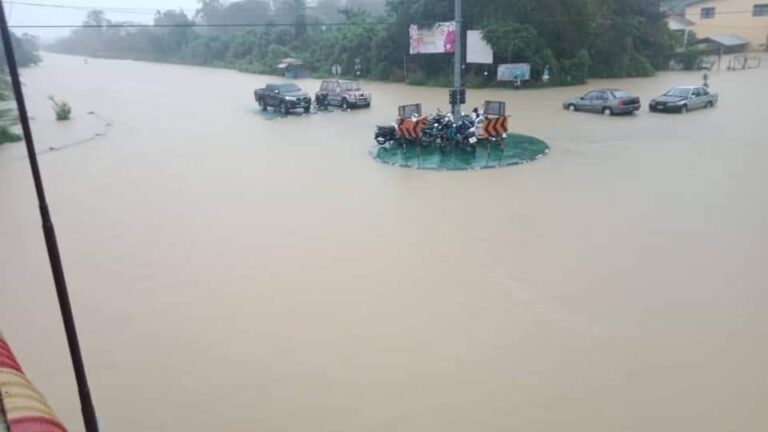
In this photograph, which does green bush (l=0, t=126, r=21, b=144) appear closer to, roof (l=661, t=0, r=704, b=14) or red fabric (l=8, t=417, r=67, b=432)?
red fabric (l=8, t=417, r=67, b=432)

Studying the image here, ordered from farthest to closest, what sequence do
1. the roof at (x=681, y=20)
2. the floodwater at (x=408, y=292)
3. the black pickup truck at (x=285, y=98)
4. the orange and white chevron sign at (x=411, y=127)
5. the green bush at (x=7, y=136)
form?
the roof at (x=681, y=20)
the black pickup truck at (x=285, y=98)
the green bush at (x=7, y=136)
the orange and white chevron sign at (x=411, y=127)
the floodwater at (x=408, y=292)

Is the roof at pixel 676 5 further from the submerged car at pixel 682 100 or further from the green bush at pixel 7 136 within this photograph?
the green bush at pixel 7 136

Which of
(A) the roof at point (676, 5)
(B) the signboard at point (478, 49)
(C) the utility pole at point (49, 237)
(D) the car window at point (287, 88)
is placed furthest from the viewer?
(A) the roof at point (676, 5)

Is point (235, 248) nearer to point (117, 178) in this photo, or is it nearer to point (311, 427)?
point (311, 427)

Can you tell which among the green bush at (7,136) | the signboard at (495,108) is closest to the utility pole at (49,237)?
the signboard at (495,108)

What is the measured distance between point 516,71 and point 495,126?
1564cm

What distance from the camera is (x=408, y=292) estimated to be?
24.5ft

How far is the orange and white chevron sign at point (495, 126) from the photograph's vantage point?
14914mm

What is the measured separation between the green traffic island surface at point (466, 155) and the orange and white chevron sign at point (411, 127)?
36 cm

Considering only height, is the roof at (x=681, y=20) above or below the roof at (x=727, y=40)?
above

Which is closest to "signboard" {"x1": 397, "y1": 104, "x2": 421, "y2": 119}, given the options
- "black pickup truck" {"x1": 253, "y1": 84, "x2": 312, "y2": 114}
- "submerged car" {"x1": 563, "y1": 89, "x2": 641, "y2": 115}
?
"submerged car" {"x1": 563, "y1": 89, "x2": 641, "y2": 115}

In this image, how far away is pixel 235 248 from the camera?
9.39 m

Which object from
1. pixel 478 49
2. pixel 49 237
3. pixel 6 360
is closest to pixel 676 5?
pixel 478 49

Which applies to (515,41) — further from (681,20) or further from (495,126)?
(681,20)
